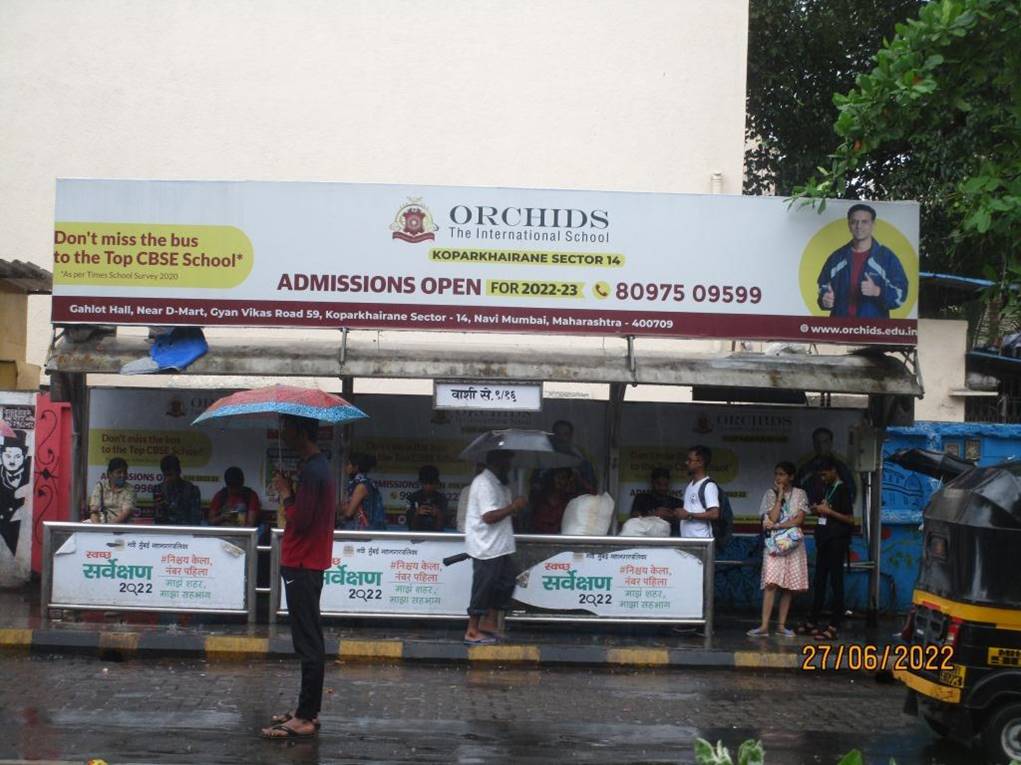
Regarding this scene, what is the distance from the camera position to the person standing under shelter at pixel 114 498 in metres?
12.8

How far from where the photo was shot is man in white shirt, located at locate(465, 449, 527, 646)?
11.5 meters

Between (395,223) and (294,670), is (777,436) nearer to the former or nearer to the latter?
(395,223)

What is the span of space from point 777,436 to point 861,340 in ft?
6.98

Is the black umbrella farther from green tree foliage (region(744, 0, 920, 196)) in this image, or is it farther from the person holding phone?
green tree foliage (region(744, 0, 920, 196))

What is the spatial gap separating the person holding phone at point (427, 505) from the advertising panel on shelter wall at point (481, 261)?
1797mm

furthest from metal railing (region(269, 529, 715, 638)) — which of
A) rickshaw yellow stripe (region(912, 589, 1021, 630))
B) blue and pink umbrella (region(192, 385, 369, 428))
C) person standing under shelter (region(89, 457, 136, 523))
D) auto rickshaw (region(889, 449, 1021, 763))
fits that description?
rickshaw yellow stripe (region(912, 589, 1021, 630))

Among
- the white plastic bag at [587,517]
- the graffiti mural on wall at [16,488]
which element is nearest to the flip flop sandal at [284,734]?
the white plastic bag at [587,517]

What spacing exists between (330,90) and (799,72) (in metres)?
9.20

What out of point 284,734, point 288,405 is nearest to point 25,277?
point 288,405

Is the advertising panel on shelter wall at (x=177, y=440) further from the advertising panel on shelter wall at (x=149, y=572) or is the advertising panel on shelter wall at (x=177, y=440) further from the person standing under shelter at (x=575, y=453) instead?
the person standing under shelter at (x=575, y=453)

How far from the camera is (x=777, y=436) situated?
14.1 meters

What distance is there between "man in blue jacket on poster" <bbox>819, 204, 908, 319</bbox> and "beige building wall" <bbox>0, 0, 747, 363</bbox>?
10335mm

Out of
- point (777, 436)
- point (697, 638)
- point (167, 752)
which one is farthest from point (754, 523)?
point (167, 752)

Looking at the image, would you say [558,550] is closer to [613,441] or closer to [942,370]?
[613,441]
